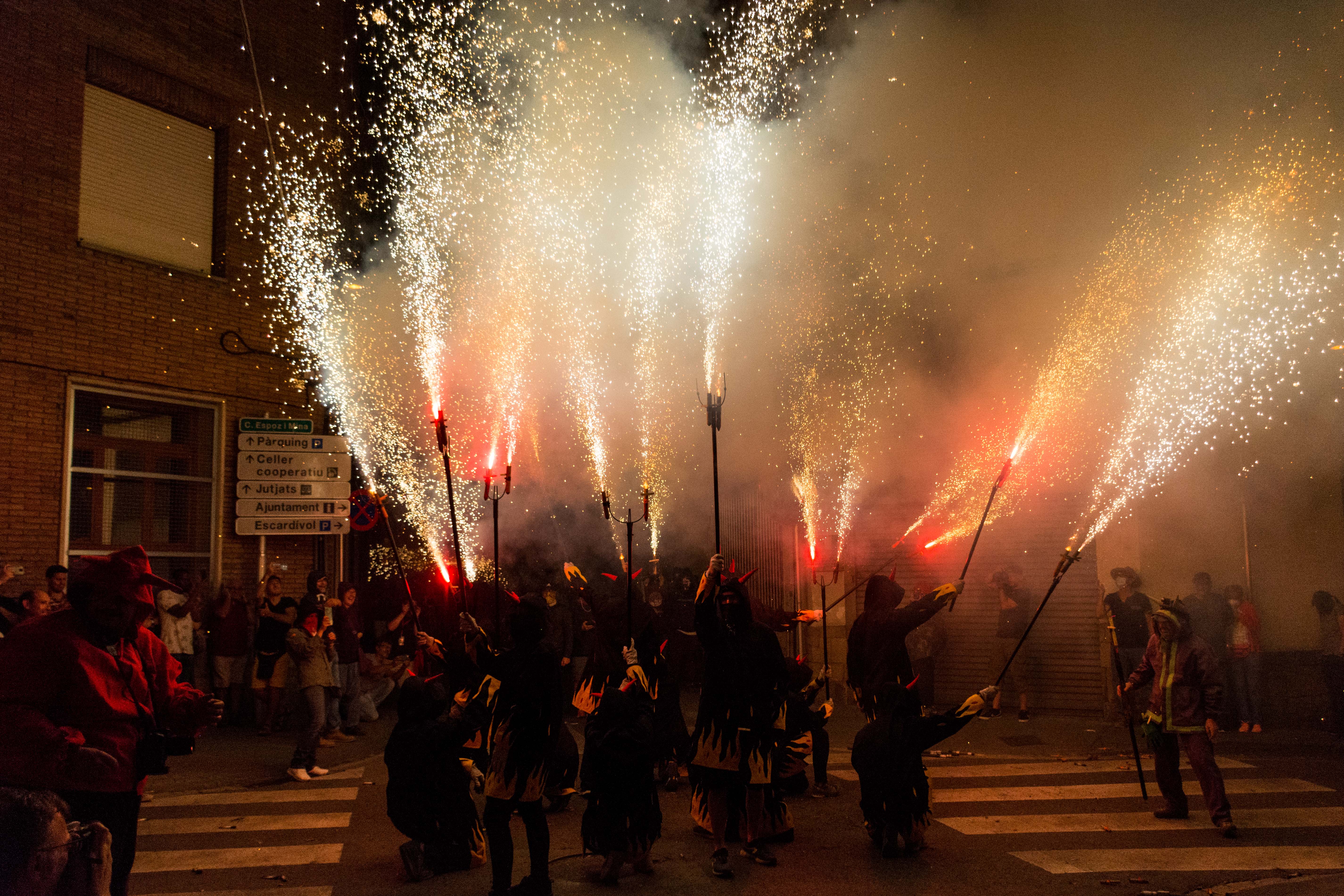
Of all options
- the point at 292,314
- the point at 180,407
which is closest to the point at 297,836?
the point at 180,407

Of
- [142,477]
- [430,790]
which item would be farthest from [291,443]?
[430,790]

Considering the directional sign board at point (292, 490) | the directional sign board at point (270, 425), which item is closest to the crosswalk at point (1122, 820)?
the directional sign board at point (292, 490)

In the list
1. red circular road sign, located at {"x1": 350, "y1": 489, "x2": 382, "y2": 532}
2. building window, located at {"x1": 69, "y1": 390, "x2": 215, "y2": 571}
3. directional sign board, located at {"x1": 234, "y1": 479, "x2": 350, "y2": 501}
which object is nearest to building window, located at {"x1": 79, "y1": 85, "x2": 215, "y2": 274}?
building window, located at {"x1": 69, "y1": 390, "x2": 215, "y2": 571}

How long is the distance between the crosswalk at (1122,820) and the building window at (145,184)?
349 inches

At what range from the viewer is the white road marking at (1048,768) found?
23.8ft

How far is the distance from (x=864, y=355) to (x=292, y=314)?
22.7 ft

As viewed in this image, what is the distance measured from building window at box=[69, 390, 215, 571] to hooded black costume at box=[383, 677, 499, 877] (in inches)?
234

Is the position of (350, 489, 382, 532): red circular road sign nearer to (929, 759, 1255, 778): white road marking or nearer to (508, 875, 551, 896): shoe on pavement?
(929, 759, 1255, 778): white road marking

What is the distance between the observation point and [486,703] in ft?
15.0

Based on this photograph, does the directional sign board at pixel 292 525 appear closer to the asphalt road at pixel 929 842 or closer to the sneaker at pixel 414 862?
the asphalt road at pixel 929 842

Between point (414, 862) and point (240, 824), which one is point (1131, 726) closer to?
point (414, 862)

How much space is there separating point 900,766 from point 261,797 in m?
4.60

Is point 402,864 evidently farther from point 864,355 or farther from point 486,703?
point 864,355

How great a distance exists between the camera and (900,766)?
16.9 feet
